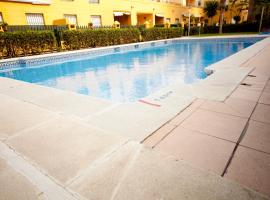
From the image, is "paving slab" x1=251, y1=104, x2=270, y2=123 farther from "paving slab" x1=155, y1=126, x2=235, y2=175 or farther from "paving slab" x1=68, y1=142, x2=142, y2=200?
"paving slab" x1=68, y1=142, x2=142, y2=200

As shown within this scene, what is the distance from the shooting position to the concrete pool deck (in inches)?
68.6

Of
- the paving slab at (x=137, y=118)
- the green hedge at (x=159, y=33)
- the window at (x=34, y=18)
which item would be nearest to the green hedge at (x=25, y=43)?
the window at (x=34, y=18)

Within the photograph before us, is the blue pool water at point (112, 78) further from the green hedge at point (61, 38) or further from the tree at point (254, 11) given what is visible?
the tree at point (254, 11)

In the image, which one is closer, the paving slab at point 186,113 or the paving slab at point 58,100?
the paving slab at point 186,113

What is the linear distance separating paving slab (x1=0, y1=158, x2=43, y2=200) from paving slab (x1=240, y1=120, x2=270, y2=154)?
228cm

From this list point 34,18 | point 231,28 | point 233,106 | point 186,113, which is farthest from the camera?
point 231,28

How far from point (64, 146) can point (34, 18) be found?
1779 centimetres

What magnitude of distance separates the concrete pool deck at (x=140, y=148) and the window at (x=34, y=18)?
15.4m

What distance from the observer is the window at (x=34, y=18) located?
1630 centimetres

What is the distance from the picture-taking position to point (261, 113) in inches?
119

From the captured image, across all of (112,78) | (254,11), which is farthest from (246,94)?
(254,11)

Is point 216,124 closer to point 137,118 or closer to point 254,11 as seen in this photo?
point 137,118

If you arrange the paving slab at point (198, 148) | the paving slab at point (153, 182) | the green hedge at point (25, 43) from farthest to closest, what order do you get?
the green hedge at point (25, 43)
the paving slab at point (198, 148)
the paving slab at point (153, 182)

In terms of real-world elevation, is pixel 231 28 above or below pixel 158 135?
above
